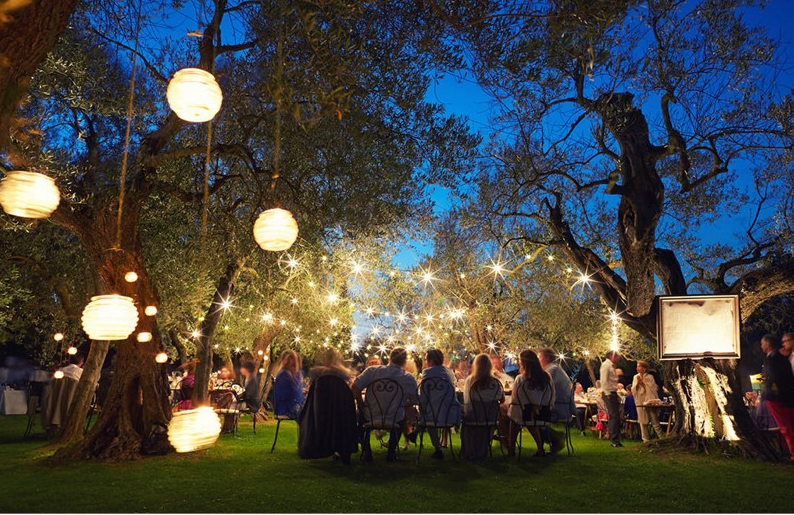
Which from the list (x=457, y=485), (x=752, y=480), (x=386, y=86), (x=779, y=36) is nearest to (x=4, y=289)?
(x=386, y=86)

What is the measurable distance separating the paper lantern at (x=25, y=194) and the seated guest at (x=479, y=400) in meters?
5.47

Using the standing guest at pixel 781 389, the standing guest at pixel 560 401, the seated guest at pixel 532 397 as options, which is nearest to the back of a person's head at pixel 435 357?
the seated guest at pixel 532 397

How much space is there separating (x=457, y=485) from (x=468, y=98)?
12.8 ft

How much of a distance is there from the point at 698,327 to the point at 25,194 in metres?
8.12

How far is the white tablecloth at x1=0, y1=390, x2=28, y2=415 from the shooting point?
59.3ft

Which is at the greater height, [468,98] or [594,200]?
[594,200]

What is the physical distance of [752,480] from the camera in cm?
700

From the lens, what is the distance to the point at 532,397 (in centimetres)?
858

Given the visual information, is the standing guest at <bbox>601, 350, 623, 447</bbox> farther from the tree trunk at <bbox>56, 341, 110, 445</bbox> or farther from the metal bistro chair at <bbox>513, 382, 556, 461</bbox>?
the tree trunk at <bbox>56, 341, 110, 445</bbox>

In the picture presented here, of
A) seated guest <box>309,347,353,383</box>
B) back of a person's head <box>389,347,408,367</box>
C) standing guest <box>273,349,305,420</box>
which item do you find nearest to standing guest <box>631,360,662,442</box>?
back of a person's head <box>389,347,408,367</box>

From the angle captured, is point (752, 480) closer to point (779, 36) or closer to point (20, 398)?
point (779, 36)

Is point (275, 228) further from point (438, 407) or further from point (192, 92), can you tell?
point (438, 407)

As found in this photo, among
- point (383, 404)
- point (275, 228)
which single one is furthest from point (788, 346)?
point (275, 228)

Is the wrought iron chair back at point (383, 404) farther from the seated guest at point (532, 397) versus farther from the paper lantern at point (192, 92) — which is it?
the paper lantern at point (192, 92)
